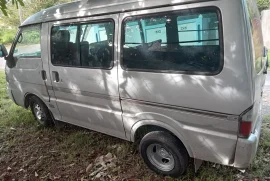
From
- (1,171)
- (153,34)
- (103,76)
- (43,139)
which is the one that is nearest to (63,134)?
(43,139)

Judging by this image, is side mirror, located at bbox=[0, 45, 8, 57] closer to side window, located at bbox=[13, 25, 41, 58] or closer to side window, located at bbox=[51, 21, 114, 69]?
side window, located at bbox=[13, 25, 41, 58]

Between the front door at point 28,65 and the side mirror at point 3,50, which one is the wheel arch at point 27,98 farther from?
the side mirror at point 3,50

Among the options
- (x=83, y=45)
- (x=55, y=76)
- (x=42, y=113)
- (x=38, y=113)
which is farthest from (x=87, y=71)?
(x=38, y=113)

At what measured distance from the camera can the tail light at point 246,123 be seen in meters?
1.99

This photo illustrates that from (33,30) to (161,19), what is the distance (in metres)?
2.37

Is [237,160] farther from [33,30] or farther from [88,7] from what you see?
[33,30]

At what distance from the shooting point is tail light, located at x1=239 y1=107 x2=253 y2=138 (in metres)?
1.99

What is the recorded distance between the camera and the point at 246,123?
202 cm

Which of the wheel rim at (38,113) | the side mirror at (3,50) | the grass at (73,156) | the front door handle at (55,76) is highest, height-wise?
the side mirror at (3,50)

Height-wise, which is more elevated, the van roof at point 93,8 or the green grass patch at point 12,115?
the van roof at point 93,8

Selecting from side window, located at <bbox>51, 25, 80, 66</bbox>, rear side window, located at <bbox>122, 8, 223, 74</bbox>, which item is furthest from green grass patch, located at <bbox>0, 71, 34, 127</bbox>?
rear side window, located at <bbox>122, 8, 223, 74</bbox>

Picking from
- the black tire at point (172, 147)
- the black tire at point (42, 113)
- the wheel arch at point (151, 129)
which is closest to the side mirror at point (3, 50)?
the black tire at point (42, 113)

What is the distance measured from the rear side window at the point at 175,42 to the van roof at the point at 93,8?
4.4 inches

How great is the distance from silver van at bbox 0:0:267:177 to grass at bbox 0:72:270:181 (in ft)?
1.15
